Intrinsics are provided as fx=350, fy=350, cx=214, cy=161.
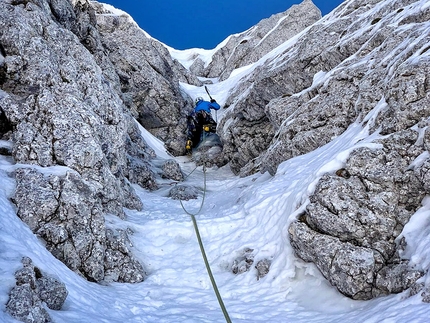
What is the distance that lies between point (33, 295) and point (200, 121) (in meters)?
29.6

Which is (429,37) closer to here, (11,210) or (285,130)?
(285,130)

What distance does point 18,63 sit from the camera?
46.1ft

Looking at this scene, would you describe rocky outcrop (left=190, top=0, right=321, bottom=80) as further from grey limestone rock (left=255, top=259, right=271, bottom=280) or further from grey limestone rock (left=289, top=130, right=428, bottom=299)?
grey limestone rock (left=255, top=259, right=271, bottom=280)

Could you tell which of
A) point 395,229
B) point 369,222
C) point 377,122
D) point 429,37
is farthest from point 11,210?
point 429,37

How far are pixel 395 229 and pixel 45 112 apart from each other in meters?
12.8

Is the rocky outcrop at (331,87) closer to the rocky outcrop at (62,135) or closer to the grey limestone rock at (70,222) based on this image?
the rocky outcrop at (62,135)

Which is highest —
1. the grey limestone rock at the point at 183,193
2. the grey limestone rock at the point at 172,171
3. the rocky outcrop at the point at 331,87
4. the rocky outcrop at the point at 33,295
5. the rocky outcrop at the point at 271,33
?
the rocky outcrop at the point at 271,33

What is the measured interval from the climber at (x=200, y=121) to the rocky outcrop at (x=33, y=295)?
27.1m

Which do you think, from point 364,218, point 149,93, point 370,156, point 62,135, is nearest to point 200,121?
point 149,93

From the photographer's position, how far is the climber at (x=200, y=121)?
3488 centimetres

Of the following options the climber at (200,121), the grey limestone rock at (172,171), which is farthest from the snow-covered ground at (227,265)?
the climber at (200,121)

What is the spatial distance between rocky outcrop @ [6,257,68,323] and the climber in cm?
2714

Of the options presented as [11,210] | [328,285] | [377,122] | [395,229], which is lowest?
[328,285]

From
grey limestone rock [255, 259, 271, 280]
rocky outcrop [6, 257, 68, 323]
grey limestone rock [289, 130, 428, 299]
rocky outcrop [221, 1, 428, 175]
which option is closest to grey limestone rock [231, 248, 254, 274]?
grey limestone rock [255, 259, 271, 280]
